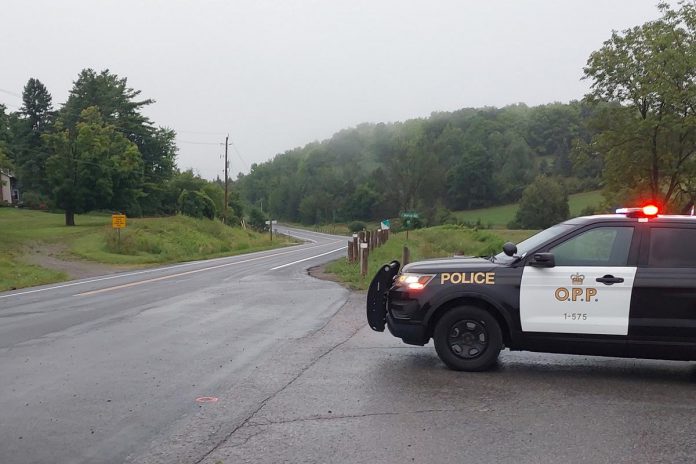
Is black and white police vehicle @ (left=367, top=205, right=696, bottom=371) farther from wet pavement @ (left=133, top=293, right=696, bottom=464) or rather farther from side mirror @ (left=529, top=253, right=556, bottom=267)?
wet pavement @ (left=133, top=293, right=696, bottom=464)

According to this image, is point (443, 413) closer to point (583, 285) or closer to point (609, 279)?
point (583, 285)

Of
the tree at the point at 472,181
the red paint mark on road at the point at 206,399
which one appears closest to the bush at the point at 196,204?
the tree at the point at 472,181

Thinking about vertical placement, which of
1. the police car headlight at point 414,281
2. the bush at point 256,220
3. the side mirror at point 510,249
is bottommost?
the bush at point 256,220

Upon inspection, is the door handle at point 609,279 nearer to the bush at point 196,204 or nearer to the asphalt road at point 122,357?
the asphalt road at point 122,357

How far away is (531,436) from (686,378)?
2809mm

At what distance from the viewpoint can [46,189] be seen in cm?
7806

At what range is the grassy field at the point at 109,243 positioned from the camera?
25.2m

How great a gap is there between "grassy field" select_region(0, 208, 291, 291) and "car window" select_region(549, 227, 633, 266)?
18423 millimetres

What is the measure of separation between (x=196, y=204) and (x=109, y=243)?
33.8 m

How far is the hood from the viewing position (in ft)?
23.1

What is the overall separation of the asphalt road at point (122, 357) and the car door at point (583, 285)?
10.5ft

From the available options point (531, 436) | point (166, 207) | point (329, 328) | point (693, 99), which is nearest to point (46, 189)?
point (166, 207)

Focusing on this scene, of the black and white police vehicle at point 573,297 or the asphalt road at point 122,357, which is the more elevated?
the black and white police vehicle at point 573,297

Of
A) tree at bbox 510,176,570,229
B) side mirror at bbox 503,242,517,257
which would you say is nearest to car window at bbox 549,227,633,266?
side mirror at bbox 503,242,517,257
